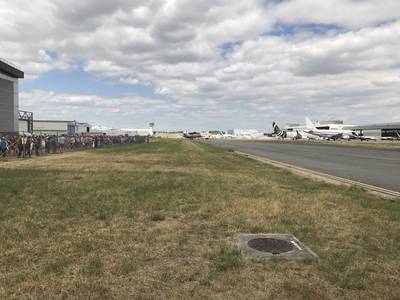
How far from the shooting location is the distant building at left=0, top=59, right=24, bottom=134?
66.7 m

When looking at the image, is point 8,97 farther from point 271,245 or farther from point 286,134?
point 286,134

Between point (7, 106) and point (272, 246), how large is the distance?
223 feet

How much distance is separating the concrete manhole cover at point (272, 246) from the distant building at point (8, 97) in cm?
6447

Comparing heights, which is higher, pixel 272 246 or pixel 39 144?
pixel 39 144

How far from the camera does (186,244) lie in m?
6.95

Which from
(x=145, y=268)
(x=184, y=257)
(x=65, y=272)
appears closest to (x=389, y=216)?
(x=184, y=257)

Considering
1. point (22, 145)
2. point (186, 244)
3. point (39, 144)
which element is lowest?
point (186, 244)

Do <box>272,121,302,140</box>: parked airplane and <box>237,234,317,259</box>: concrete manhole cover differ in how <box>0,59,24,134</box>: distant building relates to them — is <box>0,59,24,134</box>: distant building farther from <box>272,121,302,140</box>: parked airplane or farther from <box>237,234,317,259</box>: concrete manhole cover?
<box>272,121,302,140</box>: parked airplane

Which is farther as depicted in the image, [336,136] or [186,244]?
[336,136]

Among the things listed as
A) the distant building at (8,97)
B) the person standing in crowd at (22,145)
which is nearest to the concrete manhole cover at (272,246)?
the person standing in crowd at (22,145)

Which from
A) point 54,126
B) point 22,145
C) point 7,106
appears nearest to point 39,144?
point 22,145

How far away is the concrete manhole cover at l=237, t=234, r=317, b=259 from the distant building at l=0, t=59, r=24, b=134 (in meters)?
64.5

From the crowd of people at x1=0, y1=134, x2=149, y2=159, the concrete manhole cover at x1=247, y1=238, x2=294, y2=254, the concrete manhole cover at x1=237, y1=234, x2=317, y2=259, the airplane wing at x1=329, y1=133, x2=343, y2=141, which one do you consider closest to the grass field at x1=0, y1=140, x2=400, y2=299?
the concrete manhole cover at x1=237, y1=234, x2=317, y2=259

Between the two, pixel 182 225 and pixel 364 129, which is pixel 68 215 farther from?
pixel 364 129
